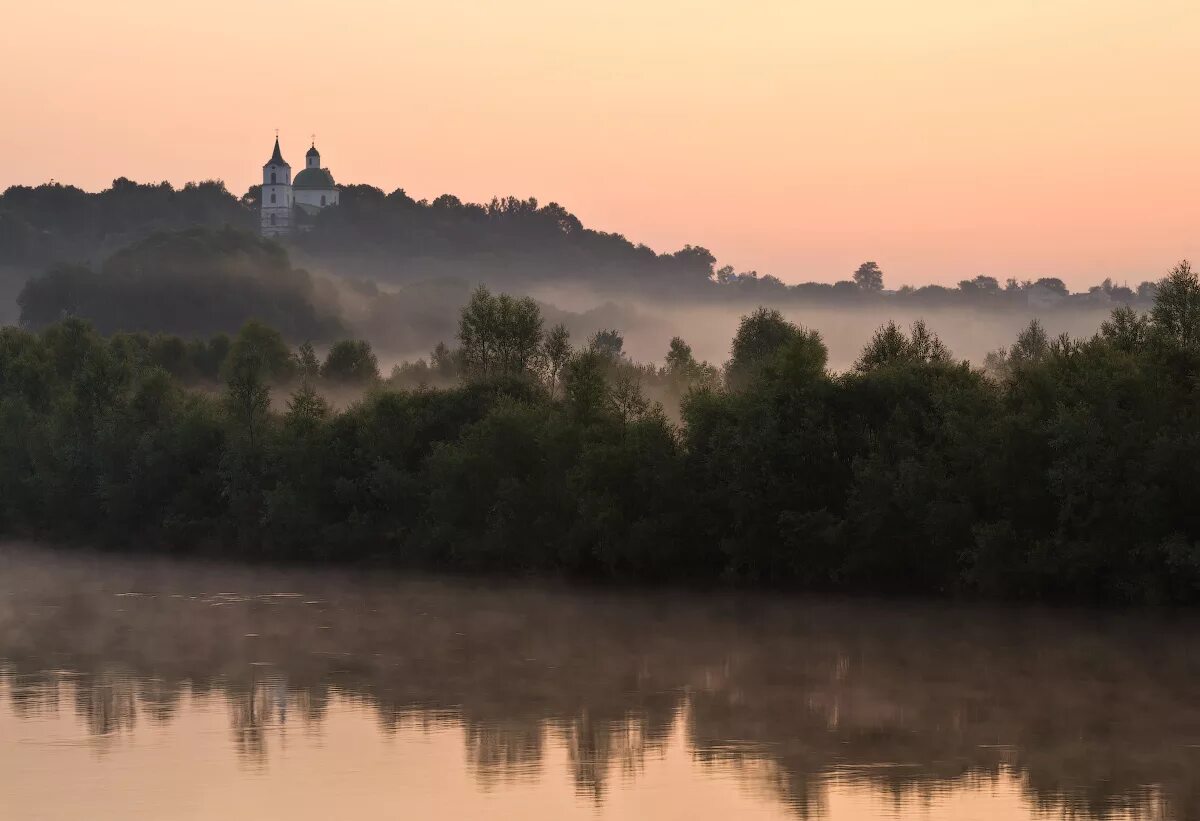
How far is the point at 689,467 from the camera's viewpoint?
2586 inches

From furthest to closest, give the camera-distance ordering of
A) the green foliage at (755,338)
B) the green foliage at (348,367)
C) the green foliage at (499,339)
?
the green foliage at (348,367) < the green foliage at (755,338) < the green foliage at (499,339)

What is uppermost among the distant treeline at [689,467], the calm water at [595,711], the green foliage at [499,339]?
the green foliage at [499,339]

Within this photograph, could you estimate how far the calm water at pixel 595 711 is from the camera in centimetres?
2672

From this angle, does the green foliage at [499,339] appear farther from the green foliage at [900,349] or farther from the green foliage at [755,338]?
the green foliage at [900,349]

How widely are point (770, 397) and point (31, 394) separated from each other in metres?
57.6

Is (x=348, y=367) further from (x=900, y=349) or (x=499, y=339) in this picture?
(x=900, y=349)

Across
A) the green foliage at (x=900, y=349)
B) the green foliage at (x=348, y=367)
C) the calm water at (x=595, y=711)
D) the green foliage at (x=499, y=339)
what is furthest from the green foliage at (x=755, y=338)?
the calm water at (x=595, y=711)

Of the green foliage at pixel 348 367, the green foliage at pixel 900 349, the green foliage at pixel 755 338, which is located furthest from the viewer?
the green foliage at pixel 348 367

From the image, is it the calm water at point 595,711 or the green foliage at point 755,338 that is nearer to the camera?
the calm water at point 595,711

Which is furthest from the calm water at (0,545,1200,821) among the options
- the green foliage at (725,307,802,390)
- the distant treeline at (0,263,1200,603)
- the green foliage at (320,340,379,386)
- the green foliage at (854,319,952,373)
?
the green foliage at (320,340,379,386)

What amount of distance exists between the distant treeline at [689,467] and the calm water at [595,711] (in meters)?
3.46

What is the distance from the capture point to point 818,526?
61.2 meters

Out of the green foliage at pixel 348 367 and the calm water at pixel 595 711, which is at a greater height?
the green foliage at pixel 348 367

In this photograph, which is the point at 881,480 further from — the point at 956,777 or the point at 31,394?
the point at 31,394
